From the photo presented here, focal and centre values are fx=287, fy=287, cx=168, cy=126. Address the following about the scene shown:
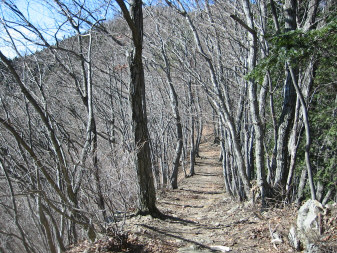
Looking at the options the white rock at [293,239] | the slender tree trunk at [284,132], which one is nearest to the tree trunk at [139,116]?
the white rock at [293,239]

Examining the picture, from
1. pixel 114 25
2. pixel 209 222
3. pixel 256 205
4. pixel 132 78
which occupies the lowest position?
pixel 209 222

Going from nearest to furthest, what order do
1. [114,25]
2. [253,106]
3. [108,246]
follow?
[108,246]
[253,106]
[114,25]

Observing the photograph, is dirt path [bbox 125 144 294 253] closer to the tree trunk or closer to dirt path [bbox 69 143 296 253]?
dirt path [bbox 69 143 296 253]

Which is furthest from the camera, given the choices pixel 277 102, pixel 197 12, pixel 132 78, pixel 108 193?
pixel 277 102

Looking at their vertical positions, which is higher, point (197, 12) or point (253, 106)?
point (197, 12)

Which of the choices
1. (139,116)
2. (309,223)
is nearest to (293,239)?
(309,223)

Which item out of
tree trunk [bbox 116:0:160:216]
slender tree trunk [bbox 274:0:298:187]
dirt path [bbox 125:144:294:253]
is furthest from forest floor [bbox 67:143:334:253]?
slender tree trunk [bbox 274:0:298:187]

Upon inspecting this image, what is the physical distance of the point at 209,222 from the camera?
248 inches

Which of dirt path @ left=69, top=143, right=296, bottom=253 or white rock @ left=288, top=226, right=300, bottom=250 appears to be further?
dirt path @ left=69, top=143, right=296, bottom=253

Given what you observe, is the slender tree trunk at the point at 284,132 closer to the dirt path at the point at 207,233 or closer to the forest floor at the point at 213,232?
the forest floor at the point at 213,232

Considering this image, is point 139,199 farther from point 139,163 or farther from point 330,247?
point 330,247

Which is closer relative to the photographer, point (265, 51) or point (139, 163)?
point (139, 163)

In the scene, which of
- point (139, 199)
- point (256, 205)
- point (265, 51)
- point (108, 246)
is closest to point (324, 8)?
point (265, 51)

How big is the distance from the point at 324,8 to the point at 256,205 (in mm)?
4576
